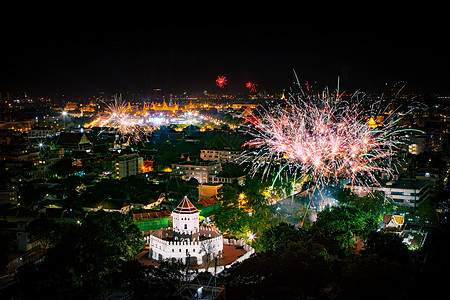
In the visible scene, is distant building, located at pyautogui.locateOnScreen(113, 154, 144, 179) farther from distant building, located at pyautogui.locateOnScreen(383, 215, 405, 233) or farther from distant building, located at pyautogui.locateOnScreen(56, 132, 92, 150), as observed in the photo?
distant building, located at pyautogui.locateOnScreen(383, 215, 405, 233)

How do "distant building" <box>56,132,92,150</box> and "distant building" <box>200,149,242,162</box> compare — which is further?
"distant building" <box>56,132,92,150</box>

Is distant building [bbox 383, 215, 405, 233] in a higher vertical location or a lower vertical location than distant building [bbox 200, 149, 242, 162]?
lower

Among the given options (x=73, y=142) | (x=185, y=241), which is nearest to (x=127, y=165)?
(x=73, y=142)

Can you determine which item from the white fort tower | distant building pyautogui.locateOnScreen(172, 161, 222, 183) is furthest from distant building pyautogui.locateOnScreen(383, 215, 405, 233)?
distant building pyautogui.locateOnScreen(172, 161, 222, 183)

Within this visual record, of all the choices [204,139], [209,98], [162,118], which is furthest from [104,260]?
[209,98]

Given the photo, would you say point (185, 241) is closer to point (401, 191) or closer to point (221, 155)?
point (401, 191)

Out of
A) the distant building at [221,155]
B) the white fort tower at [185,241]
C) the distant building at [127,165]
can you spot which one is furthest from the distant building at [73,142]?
the white fort tower at [185,241]

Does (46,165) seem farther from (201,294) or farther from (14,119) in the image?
(14,119)

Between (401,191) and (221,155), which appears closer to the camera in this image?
(401,191)

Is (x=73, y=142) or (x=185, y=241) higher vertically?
(x=73, y=142)
